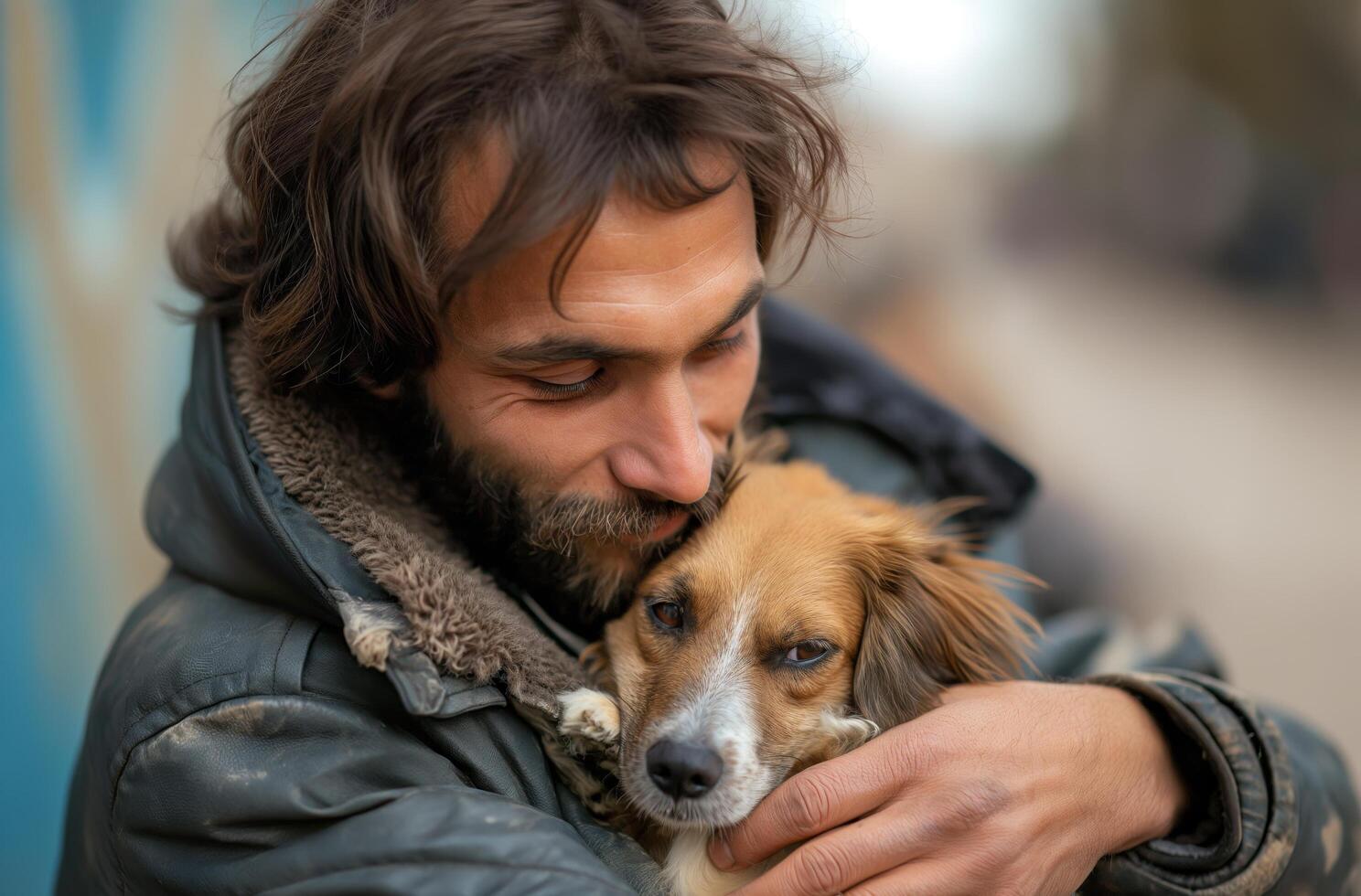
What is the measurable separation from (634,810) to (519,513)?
2.11 ft

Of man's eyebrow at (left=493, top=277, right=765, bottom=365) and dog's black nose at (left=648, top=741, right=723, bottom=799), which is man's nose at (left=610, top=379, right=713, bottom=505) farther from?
dog's black nose at (left=648, top=741, right=723, bottom=799)

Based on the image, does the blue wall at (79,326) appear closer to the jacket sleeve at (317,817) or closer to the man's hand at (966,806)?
the jacket sleeve at (317,817)

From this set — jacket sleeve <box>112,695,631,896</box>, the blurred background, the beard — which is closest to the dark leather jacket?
jacket sleeve <box>112,695,631,896</box>

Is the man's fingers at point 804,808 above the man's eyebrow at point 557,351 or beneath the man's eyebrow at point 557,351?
beneath

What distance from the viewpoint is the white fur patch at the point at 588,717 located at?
2049 mm

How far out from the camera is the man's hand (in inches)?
73.5

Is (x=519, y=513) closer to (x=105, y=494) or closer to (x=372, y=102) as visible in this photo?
(x=372, y=102)

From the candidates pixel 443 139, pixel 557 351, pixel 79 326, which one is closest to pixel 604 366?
pixel 557 351

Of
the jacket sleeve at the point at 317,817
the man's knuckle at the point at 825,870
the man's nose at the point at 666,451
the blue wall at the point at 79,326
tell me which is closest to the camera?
the jacket sleeve at the point at 317,817

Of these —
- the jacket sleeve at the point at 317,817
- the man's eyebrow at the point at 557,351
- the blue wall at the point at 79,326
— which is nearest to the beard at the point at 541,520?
the man's eyebrow at the point at 557,351

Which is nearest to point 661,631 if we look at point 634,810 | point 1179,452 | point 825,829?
point 634,810

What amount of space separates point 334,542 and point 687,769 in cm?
76

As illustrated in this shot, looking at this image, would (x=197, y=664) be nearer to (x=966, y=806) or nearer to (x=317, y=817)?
(x=317, y=817)

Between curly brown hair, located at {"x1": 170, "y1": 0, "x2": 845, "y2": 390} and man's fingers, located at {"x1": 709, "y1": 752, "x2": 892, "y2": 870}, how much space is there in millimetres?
993
